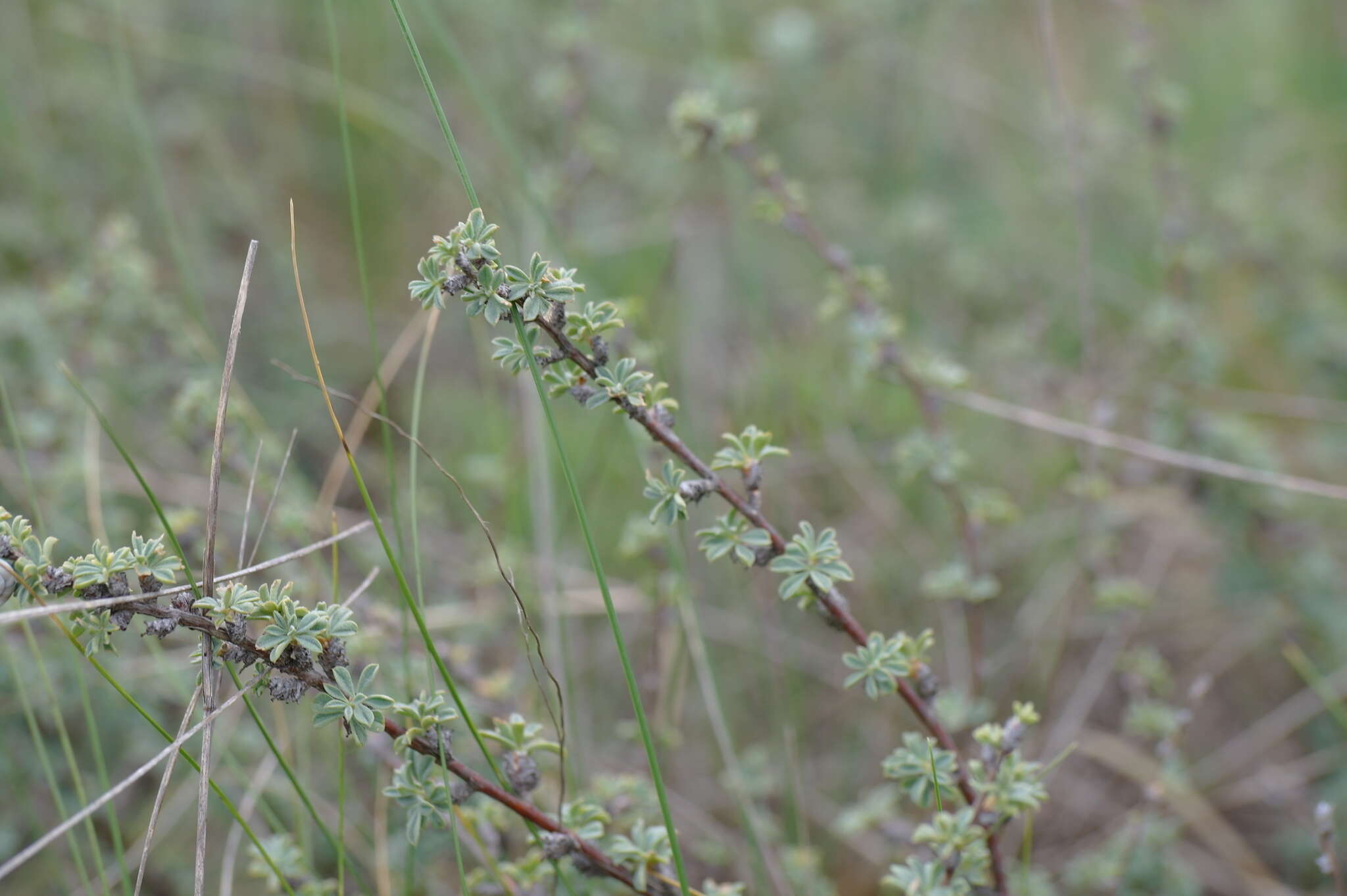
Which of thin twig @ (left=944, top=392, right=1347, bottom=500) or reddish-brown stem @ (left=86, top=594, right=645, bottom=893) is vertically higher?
thin twig @ (left=944, top=392, right=1347, bottom=500)

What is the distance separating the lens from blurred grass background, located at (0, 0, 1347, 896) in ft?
6.15

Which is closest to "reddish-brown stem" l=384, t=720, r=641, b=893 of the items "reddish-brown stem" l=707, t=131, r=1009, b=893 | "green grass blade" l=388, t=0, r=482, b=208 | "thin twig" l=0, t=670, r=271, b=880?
"thin twig" l=0, t=670, r=271, b=880

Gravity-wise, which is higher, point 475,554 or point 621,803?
point 475,554

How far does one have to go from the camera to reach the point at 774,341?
274 centimetres

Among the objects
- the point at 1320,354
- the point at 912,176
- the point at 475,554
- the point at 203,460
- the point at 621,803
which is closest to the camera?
the point at 621,803

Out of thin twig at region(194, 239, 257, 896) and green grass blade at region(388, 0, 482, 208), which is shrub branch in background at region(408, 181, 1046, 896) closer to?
green grass blade at region(388, 0, 482, 208)

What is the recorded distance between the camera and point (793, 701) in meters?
1.95

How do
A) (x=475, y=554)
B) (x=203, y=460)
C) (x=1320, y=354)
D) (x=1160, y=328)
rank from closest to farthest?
(x=203, y=460) → (x=1160, y=328) → (x=475, y=554) → (x=1320, y=354)

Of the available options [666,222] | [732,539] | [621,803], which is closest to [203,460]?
[621,803]

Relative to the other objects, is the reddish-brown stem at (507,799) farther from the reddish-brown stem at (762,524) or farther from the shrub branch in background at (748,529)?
the reddish-brown stem at (762,524)

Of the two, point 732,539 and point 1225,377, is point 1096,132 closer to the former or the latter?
point 1225,377

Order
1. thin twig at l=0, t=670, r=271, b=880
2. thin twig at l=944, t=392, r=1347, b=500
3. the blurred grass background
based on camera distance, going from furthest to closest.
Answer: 1. the blurred grass background
2. thin twig at l=944, t=392, r=1347, b=500
3. thin twig at l=0, t=670, r=271, b=880

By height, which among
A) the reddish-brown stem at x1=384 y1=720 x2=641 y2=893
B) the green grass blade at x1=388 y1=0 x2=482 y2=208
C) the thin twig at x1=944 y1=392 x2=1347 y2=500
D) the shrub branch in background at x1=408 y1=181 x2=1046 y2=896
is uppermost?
the thin twig at x1=944 y1=392 x2=1347 y2=500

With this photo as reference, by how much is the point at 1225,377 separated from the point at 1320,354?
1.18 ft
